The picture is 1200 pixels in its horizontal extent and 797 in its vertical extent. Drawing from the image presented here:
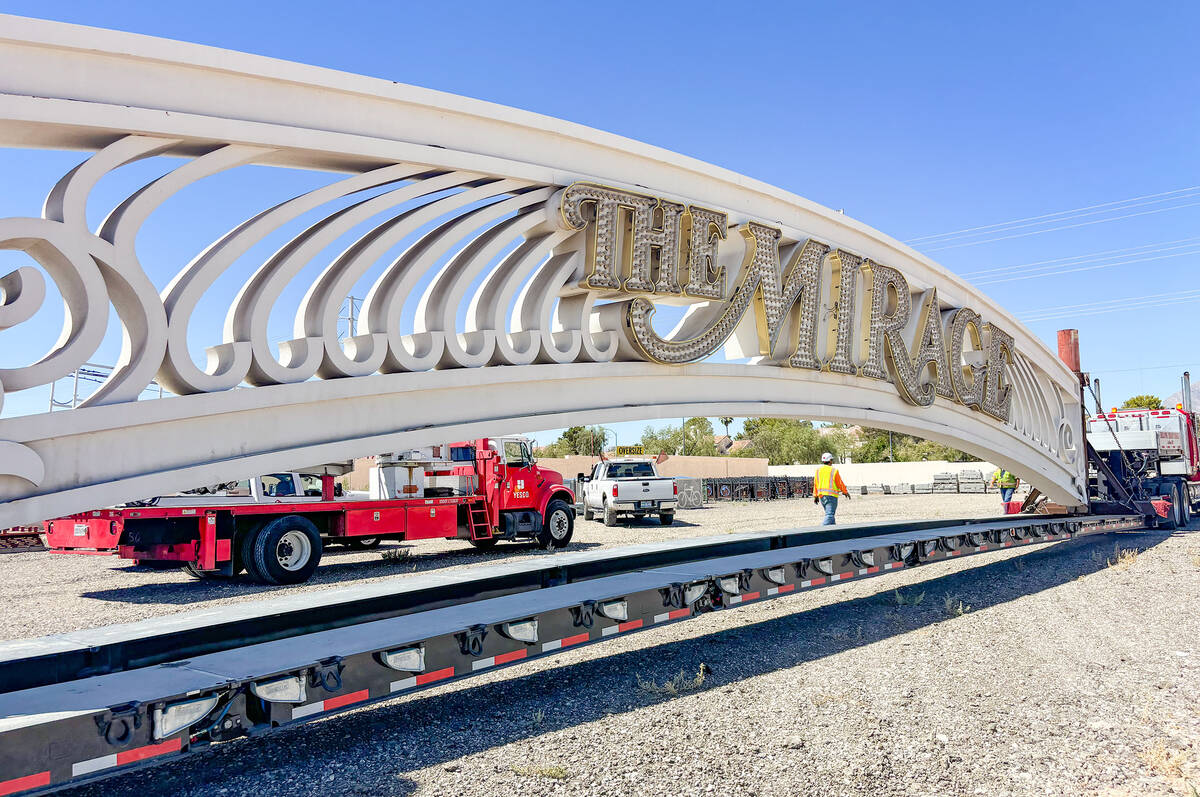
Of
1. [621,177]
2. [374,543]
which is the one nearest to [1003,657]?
[621,177]

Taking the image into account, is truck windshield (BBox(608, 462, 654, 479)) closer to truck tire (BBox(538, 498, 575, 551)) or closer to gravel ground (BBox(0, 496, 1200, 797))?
truck tire (BBox(538, 498, 575, 551))

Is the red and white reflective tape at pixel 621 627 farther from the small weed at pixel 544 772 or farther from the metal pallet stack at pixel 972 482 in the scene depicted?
the metal pallet stack at pixel 972 482

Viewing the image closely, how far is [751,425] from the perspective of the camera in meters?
99.1

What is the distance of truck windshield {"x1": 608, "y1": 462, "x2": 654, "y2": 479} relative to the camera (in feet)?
85.7

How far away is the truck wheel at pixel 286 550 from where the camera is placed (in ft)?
44.3

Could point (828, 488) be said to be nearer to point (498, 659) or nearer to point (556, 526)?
point (556, 526)

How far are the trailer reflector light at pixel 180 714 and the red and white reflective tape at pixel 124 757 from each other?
53 mm

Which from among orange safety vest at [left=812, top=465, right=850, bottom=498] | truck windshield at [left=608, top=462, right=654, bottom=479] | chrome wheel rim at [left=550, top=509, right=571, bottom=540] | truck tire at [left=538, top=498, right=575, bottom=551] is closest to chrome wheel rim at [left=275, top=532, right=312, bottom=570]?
truck tire at [left=538, top=498, right=575, bottom=551]

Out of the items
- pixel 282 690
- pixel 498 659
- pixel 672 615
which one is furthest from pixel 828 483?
→ pixel 282 690

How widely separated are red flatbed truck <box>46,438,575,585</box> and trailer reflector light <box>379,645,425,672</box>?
7.74m

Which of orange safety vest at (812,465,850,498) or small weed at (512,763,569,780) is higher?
orange safety vest at (812,465,850,498)

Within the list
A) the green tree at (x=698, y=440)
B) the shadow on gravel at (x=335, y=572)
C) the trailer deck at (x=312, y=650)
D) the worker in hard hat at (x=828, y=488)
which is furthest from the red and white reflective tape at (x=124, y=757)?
the green tree at (x=698, y=440)

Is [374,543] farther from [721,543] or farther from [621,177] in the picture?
[621,177]

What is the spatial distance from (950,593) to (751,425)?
88.3 m
